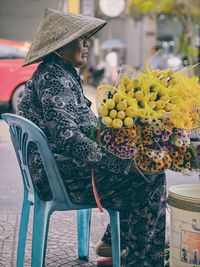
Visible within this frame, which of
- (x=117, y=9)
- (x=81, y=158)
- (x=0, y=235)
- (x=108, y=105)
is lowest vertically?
(x=0, y=235)

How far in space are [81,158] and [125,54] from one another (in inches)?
1410

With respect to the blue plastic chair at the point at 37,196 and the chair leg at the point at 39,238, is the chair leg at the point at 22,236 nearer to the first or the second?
the blue plastic chair at the point at 37,196

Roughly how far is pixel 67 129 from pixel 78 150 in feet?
0.40

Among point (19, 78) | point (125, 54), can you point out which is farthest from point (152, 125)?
point (125, 54)

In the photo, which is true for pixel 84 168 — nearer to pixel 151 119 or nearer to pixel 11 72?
pixel 151 119

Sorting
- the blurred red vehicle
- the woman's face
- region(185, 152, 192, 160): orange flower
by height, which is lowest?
region(185, 152, 192, 160): orange flower

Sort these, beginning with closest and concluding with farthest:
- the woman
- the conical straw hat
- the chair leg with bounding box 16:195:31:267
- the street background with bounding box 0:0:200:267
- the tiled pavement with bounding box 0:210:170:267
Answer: the woman, the conical straw hat, the chair leg with bounding box 16:195:31:267, the tiled pavement with bounding box 0:210:170:267, the street background with bounding box 0:0:200:267

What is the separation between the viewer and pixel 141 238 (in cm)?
346

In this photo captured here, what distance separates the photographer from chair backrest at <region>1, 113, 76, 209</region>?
128 inches

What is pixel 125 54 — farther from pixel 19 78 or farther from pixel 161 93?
pixel 161 93

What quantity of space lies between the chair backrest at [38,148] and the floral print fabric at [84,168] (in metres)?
0.04

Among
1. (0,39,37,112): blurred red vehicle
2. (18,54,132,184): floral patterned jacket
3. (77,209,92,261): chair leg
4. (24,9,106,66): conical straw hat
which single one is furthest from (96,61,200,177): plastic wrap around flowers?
(0,39,37,112): blurred red vehicle

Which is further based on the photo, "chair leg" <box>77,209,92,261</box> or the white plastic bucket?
"chair leg" <box>77,209,92,261</box>

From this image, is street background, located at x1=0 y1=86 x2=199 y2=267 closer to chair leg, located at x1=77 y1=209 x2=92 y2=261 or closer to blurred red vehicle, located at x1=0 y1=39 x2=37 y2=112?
chair leg, located at x1=77 y1=209 x2=92 y2=261
